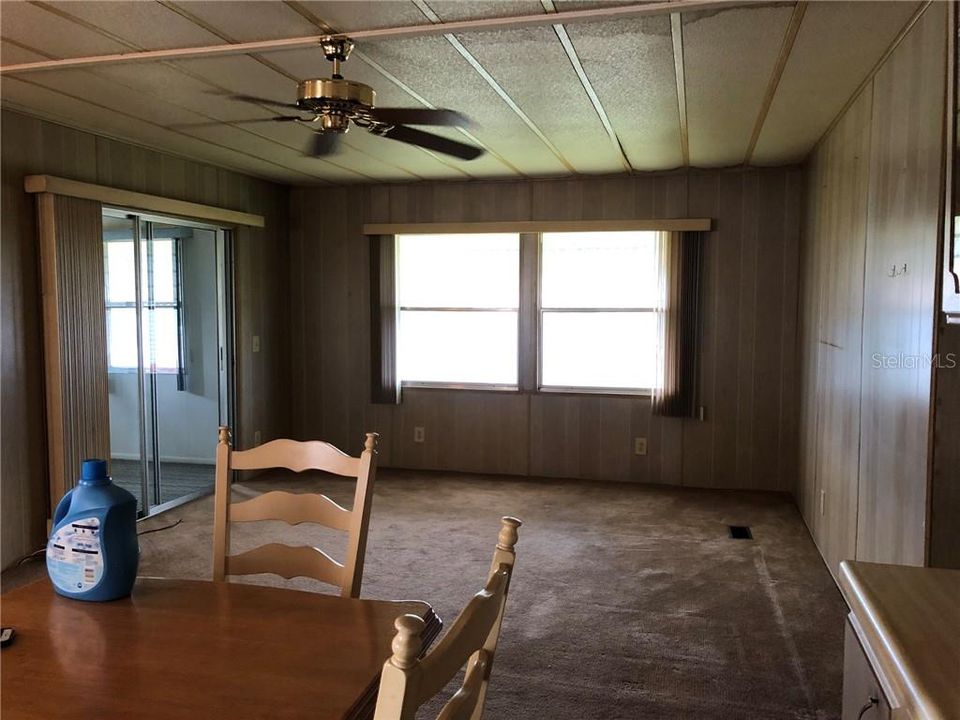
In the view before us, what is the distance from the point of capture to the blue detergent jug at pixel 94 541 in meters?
1.44

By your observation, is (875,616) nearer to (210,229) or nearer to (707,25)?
(707,25)

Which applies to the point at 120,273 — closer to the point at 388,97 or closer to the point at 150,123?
the point at 150,123

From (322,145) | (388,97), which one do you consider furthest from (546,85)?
(322,145)

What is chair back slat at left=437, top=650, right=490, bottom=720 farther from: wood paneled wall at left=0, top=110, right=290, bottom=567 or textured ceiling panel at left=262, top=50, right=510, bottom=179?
wood paneled wall at left=0, top=110, right=290, bottom=567

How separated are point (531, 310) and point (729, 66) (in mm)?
2968

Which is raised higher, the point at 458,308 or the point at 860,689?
the point at 458,308

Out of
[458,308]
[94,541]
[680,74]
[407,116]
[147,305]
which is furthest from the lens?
[458,308]

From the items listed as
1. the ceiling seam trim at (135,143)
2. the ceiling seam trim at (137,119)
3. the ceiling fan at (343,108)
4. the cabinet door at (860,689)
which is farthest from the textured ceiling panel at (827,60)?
the ceiling seam trim at (135,143)

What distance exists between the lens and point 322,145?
173 inches

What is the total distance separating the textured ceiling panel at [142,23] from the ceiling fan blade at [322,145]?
4.39 feet

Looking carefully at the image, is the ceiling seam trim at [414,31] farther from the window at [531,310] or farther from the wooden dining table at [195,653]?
the window at [531,310]

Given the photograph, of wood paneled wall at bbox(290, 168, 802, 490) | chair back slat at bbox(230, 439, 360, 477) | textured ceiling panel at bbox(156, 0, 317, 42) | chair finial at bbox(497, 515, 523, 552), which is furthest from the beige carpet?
textured ceiling panel at bbox(156, 0, 317, 42)

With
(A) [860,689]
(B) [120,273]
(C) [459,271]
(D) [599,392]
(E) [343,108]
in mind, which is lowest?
Result: (A) [860,689]

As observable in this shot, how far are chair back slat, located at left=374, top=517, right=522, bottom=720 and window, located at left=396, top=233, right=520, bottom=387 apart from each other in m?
4.67
